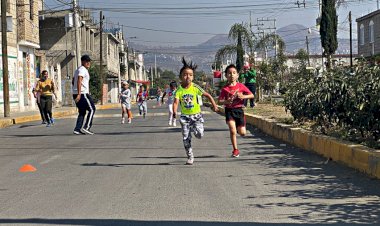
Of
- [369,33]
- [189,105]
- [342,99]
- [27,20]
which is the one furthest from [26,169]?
[369,33]

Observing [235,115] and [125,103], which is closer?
[235,115]

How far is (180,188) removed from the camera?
7281 millimetres

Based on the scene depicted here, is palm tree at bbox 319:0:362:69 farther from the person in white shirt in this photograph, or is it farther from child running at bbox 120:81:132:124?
the person in white shirt

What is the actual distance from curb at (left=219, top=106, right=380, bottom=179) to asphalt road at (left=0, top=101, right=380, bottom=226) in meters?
0.17

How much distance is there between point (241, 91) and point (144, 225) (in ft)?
17.8

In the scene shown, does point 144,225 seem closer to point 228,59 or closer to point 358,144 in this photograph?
point 358,144

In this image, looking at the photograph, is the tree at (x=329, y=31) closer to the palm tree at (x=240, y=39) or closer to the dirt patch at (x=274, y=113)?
the dirt patch at (x=274, y=113)

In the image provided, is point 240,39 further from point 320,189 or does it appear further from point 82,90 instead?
point 320,189

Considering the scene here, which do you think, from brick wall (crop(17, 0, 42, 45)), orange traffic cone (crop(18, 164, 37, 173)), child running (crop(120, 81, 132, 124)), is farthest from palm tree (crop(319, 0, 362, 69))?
brick wall (crop(17, 0, 42, 45))

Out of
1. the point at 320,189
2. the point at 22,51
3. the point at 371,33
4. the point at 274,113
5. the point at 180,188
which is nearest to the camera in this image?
the point at 320,189

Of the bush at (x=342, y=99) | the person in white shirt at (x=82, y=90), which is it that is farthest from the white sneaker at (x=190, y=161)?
the person in white shirt at (x=82, y=90)

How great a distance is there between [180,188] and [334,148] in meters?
3.22

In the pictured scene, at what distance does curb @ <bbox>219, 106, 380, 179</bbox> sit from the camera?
25.9ft

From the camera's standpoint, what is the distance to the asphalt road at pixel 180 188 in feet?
19.0
